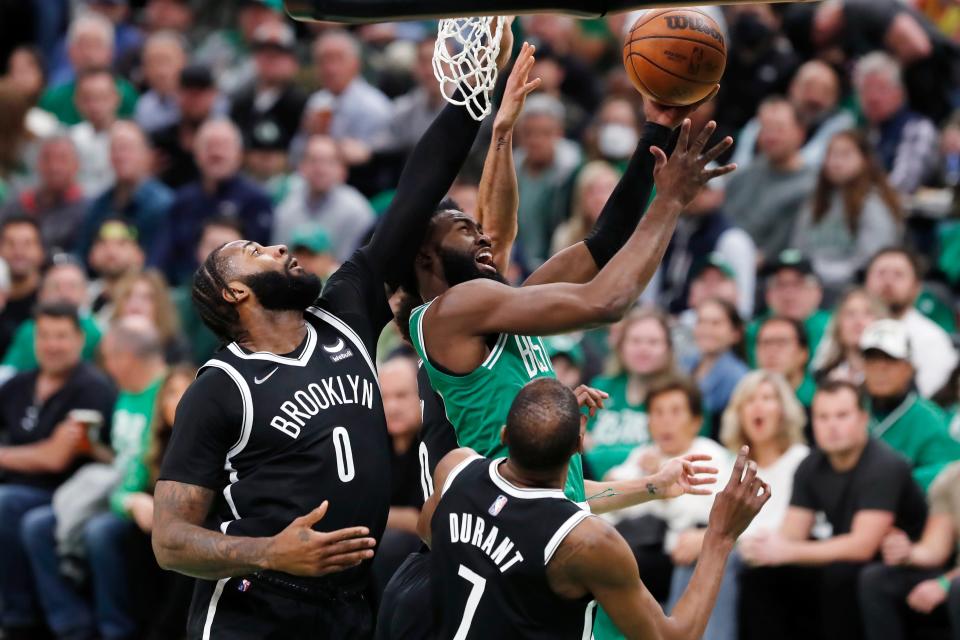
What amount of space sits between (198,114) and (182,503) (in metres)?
9.30

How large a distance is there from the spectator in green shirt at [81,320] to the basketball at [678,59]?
6.60 metres

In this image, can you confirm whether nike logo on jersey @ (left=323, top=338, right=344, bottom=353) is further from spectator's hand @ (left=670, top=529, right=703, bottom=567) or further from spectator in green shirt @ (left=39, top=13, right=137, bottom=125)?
spectator in green shirt @ (left=39, top=13, right=137, bottom=125)

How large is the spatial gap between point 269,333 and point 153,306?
5937mm

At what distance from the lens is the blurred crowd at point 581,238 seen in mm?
8195

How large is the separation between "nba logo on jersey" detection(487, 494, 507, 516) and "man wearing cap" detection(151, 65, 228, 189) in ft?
31.0

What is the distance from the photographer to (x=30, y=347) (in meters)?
11.4

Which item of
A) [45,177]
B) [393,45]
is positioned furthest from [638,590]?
[393,45]

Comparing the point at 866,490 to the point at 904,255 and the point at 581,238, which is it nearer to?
the point at 904,255

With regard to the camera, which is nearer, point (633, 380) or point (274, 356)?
point (274, 356)

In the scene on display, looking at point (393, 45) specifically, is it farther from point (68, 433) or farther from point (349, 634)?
point (349, 634)

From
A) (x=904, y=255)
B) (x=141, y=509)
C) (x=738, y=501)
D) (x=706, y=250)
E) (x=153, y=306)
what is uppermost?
(x=738, y=501)

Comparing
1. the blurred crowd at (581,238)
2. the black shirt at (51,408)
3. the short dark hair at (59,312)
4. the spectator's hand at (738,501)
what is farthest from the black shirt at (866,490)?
the short dark hair at (59,312)

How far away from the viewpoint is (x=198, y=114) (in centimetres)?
1395

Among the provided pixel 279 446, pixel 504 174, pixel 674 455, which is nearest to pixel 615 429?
pixel 674 455
